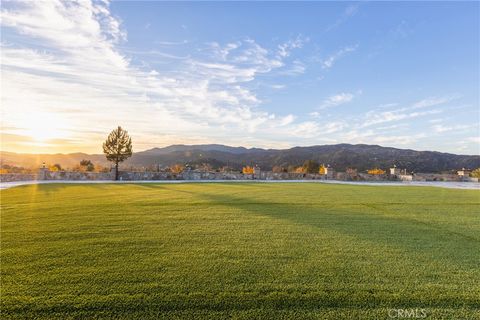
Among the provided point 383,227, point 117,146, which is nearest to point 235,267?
point 383,227

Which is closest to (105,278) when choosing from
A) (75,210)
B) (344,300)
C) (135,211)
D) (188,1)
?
(344,300)

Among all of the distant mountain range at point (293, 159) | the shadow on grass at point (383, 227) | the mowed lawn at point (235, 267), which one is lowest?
the mowed lawn at point (235, 267)

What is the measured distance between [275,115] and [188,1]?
8976 mm

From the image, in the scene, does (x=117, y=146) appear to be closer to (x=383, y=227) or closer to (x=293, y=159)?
(x=383, y=227)

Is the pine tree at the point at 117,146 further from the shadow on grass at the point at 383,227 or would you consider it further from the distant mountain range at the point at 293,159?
the distant mountain range at the point at 293,159

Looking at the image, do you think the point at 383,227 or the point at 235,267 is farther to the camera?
the point at 383,227

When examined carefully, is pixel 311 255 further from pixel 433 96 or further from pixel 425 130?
pixel 425 130

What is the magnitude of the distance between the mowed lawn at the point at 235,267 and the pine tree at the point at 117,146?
37.5 feet

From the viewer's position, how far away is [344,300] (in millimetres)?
1949

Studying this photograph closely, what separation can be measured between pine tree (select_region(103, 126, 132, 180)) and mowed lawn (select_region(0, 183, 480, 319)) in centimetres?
1143

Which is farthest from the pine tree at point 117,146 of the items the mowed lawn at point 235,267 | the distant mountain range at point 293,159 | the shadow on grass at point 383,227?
the distant mountain range at point 293,159

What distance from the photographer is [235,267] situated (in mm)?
2514

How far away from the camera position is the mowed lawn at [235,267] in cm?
186

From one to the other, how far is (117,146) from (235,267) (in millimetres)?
15064
